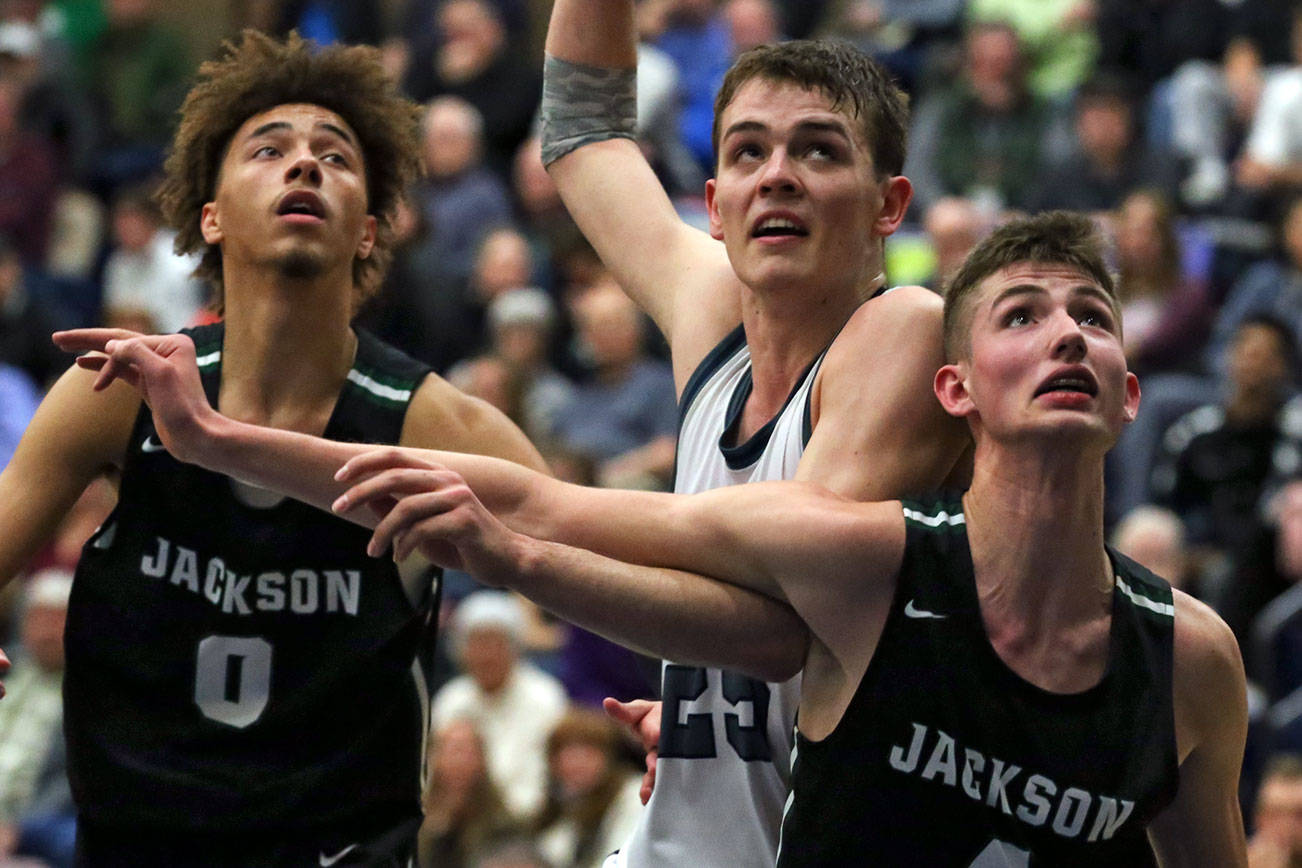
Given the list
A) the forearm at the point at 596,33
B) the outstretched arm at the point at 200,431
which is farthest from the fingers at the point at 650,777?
the forearm at the point at 596,33

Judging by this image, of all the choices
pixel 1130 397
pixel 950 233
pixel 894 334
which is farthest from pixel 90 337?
pixel 950 233

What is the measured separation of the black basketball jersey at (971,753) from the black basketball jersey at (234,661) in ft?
4.53

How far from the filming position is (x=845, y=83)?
4.70 metres

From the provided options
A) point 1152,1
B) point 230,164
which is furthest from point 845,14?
point 230,164

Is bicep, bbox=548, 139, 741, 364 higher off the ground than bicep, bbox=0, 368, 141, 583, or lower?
higher

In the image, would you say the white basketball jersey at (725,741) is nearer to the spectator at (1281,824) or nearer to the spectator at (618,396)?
the spectator at (1281,824)

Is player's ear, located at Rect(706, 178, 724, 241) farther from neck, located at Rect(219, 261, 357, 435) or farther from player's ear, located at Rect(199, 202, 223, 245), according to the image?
player's ear, located at Rect(199, 202, 223, 245)

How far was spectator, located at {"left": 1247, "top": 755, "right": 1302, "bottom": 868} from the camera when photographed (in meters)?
7.74

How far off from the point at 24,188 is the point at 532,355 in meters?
3.90

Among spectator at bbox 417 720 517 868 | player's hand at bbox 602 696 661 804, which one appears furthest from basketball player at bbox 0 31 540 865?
spectator at bbox 417 720 517 868

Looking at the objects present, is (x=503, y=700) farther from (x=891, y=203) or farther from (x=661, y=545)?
(x=661, y=545)

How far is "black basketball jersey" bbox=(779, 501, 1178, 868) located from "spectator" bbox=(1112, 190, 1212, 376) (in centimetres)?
682

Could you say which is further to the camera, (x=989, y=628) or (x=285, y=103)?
(x=285, y=103)

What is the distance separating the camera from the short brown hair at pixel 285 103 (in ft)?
18.7
